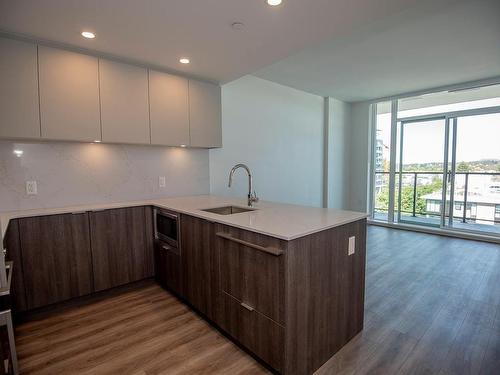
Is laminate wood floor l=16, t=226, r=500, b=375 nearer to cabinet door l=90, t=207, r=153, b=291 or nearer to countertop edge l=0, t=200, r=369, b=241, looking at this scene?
cabinet door l=90, t=207, r=153, b=291

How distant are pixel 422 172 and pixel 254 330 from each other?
5.11 metres

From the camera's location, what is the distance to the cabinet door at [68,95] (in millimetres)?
2248

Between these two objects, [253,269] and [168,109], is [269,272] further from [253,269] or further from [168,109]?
[168,109]

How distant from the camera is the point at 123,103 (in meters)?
2.65

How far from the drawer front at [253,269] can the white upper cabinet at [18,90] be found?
5.91 feet

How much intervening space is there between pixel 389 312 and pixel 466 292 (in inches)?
39.4

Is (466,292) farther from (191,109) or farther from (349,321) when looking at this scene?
(191,109)

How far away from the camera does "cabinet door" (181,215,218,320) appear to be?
2.03m

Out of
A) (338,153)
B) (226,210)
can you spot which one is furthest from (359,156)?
(226,210)

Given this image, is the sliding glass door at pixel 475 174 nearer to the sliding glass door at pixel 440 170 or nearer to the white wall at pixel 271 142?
the sliding glass door at pixel 440 170

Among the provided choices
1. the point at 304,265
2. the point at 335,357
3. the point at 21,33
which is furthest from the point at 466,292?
the point at 21,33

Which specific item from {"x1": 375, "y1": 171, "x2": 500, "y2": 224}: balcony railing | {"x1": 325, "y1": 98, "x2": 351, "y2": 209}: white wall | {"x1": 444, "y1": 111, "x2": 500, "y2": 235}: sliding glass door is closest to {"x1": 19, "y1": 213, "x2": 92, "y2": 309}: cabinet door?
{"x1": 325, "y1": 98, "x2": 351, "y2": 209}: white wall

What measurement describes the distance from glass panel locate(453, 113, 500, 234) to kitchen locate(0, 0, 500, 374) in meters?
2.48

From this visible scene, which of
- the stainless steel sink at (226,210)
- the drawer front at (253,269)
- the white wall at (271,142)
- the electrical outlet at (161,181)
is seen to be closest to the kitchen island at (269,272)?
the drawer front at (253,269)
